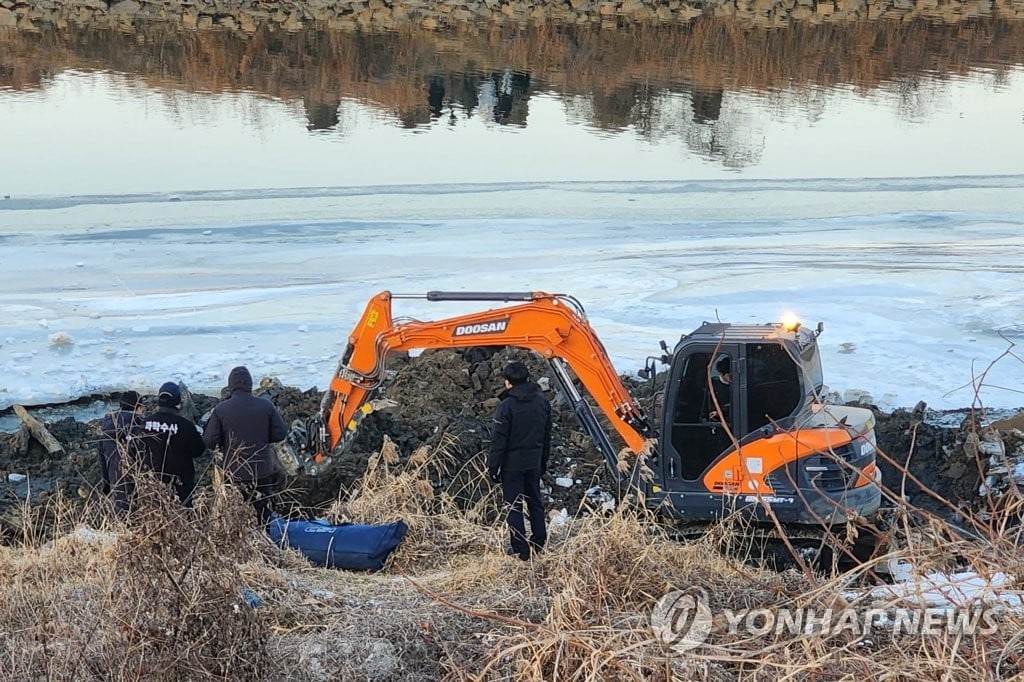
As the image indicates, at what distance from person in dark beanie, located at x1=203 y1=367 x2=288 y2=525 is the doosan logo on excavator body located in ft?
4.84

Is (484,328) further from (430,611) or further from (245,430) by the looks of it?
(430,611)

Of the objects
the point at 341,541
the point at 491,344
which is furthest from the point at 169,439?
the point at 491,344

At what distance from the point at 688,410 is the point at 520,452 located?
1363 millimetres

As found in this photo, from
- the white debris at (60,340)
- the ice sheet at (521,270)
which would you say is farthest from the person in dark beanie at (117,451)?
the white debris at (60,340)

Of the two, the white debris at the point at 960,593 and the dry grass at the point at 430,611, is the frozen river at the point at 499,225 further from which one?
the white debris at the point at 960,593

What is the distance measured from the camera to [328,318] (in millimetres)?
13938

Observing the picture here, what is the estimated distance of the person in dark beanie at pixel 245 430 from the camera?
8484 mm

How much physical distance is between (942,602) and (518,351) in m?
7.32

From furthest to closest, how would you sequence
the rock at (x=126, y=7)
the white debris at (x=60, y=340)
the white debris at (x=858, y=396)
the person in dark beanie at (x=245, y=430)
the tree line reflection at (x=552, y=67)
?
the rock at (x=126, y=7) → the tree line reflection at (x=552, y=67) → the white debris at (x=60, y=340) → the white debris at (x=858, y=396) → the person in dark beanie at (x=245, y=430)

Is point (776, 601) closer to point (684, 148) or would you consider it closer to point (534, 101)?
point (684, 148)

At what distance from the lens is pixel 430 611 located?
6.48 meters

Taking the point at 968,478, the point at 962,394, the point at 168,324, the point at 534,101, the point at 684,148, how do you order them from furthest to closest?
the point at 534,101 → the point at 684,148 → the point at 168,324 → the point at 962,394 → the point at 968,478

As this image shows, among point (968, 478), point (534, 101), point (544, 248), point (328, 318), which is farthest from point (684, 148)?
point (968, 478)

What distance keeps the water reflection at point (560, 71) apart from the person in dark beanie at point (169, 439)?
15436mm
